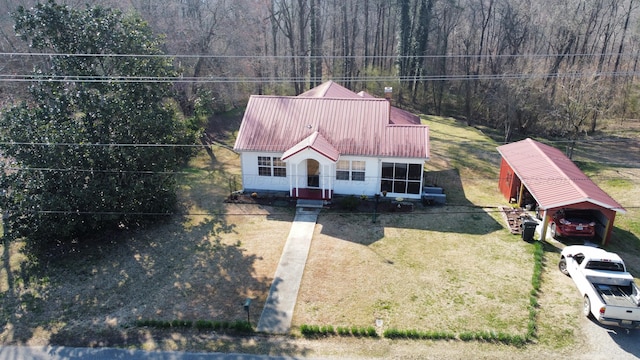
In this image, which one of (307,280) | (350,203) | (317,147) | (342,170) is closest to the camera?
(307,280)

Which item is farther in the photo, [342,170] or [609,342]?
[342,170]

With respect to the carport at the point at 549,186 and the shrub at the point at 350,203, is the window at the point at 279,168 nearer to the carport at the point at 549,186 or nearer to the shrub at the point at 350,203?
the shrub at the point at 350,203

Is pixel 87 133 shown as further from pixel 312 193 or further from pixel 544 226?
pixel 544 226

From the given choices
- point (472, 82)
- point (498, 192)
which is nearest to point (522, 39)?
point (472, 82)

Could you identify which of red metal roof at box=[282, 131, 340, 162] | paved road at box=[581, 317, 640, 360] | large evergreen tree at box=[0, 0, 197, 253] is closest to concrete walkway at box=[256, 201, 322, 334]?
red metal roof at box=[282, 131, 340, 162]

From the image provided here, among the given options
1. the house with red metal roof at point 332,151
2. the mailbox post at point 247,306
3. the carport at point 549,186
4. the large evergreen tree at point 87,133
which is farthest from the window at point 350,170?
the mailbox post at point 247,306

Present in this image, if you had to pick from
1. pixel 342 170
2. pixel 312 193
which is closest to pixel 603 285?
pixel 342 170

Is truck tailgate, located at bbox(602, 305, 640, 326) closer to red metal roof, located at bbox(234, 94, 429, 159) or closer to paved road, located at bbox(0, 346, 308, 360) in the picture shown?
paved road, located at bbox(0, 346, 308, 360)
